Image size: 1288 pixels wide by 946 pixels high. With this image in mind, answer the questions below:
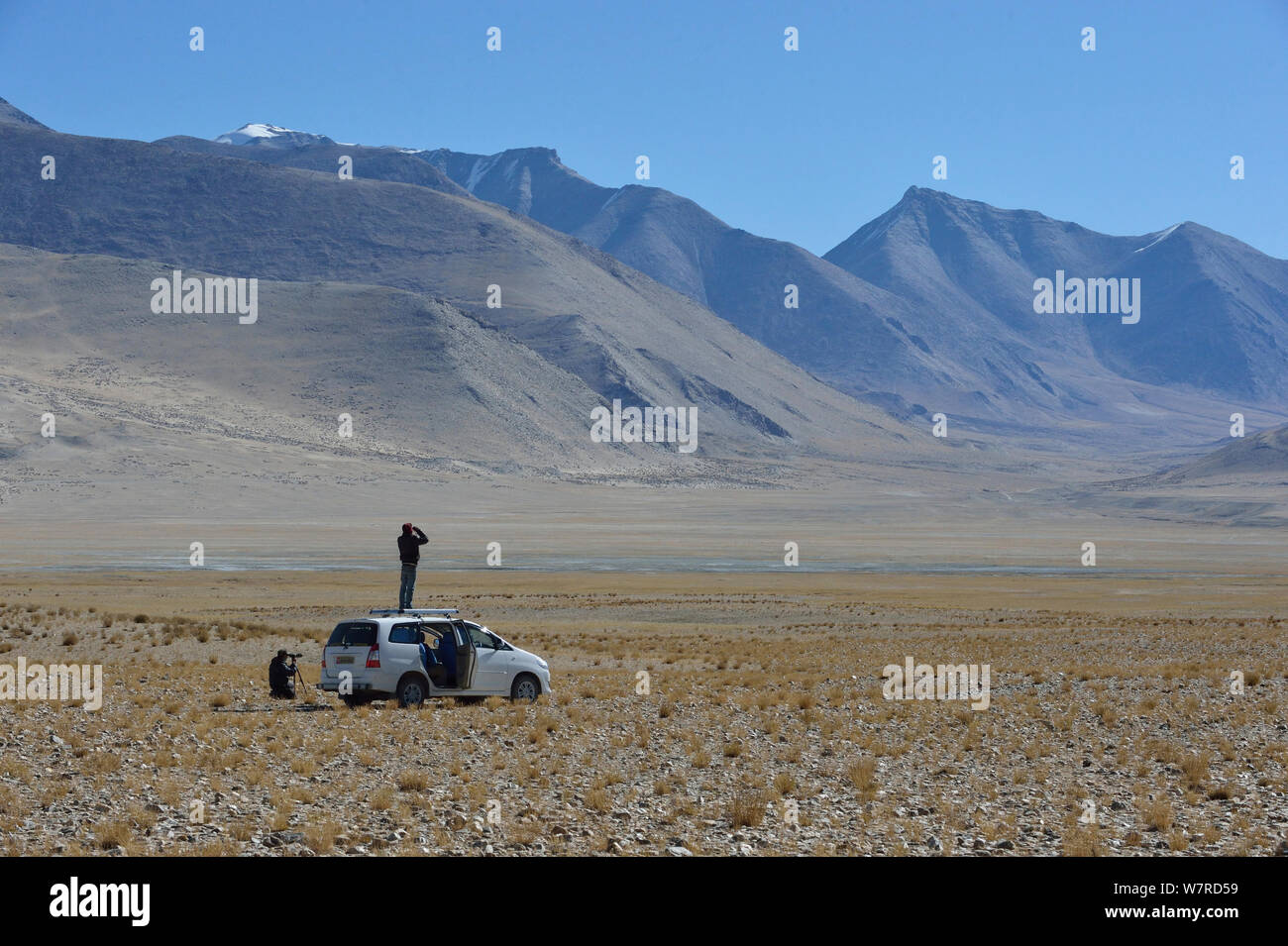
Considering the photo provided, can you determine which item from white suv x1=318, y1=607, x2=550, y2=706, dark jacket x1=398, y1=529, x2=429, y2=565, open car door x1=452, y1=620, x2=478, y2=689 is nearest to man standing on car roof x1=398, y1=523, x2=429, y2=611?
dark jacket x1=398, y1=529, x2=429, y2=565

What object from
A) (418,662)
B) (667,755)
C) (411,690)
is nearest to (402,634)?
(418,662)

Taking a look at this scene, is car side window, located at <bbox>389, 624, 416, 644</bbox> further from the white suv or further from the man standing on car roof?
the man standing on car roof

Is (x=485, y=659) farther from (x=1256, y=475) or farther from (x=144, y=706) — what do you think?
(x=1256, y=475)

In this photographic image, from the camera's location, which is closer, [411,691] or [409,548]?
[411,691]

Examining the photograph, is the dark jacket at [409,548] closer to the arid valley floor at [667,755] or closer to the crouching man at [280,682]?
the arid valley floor at [667,755]

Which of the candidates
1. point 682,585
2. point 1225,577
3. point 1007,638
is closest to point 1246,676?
point 1007,638

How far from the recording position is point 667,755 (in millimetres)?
15547

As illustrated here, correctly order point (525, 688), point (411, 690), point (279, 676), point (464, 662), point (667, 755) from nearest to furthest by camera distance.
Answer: point (667, 755) < point (411, 690) < point (464, 662) < point (279, 676) < point (525, 688)

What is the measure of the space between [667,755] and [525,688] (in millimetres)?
4688

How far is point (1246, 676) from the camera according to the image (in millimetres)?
23906

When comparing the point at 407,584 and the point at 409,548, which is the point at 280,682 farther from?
the point at 409,548

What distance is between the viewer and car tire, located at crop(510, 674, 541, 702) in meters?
19.6

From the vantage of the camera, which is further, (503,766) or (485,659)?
(485,659)

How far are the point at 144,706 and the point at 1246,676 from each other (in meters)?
19.4
